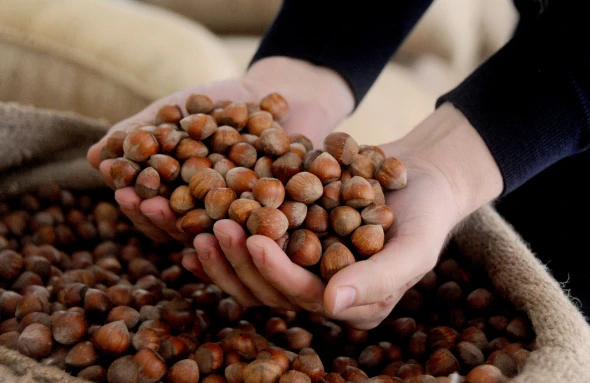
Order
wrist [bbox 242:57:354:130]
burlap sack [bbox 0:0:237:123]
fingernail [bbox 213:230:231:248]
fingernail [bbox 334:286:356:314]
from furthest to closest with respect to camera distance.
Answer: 1. burlap sack [bbox 0:0:237:123]
2. wrist [bbox 242:57:354:130]
3. fingernail [bbox 213:230:231:248]
4. fingernail [bbox 334:286:356:314]

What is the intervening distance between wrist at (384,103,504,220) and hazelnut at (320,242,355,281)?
0.24m

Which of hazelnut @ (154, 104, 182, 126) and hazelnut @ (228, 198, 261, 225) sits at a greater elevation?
hazelnut @ (228, 198, 261, 225)

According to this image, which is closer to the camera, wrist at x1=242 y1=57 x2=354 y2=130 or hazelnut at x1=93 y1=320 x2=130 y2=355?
hazelnut at x1=93 y1=320 x2=130 y2=355

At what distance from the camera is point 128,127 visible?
1164mm

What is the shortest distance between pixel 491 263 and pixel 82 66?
1.42 meters

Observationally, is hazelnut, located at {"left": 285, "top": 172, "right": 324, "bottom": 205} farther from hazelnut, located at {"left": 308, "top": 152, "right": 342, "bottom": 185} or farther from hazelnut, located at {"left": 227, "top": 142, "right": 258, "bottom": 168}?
hazelnut, located at {"left": 227, "top": 142, "right": 258, "bottom": 168}

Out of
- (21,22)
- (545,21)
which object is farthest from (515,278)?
(21,22)

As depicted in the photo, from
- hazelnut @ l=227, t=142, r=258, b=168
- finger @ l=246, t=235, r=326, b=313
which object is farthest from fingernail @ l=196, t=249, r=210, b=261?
hazelnut @ l=227, t=142, r=258, b=168

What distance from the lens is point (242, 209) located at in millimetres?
914

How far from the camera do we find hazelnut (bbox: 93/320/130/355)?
3.01 feet

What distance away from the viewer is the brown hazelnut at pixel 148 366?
0.88 m

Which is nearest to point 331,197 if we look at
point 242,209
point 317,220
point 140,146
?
point 317,220

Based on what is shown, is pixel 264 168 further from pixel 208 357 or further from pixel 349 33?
pixel 349 33

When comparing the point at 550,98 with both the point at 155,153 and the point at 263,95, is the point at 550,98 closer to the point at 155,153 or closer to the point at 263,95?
the point at 263,95
